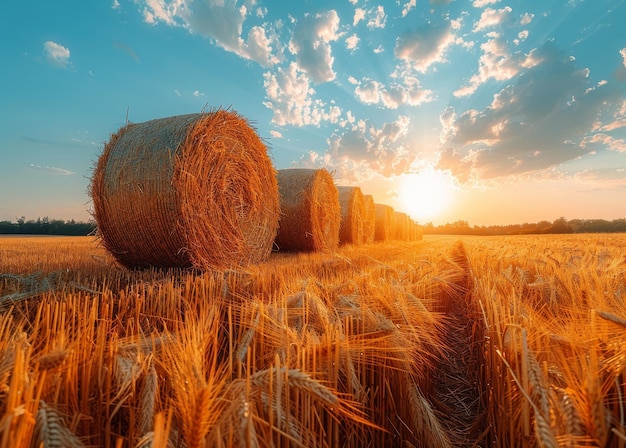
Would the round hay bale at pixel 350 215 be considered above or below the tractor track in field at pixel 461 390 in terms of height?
above

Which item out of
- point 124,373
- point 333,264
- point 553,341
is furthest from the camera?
point 333,264

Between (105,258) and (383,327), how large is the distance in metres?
5.70

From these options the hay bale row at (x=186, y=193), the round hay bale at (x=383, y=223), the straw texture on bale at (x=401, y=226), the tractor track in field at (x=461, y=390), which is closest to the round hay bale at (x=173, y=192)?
the hay bale row at (x=186, y=193)

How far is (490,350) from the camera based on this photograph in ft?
5.74

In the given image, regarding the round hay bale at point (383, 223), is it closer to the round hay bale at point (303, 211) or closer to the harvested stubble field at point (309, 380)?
the round hay bale at point (303, 211)

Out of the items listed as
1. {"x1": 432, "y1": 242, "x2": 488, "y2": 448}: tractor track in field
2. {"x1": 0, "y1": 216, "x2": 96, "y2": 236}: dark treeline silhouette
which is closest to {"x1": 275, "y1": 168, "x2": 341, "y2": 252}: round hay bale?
{"x1": 432, "y1": 242, "x2": 488, "y2": 448}: tractor track in field

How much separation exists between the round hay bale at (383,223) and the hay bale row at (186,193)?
9.16 meters

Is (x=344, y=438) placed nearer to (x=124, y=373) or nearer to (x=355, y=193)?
(x=124, y=373)

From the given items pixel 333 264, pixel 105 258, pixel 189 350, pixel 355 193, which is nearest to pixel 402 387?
pixel 189 350

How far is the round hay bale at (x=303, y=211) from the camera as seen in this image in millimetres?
7479

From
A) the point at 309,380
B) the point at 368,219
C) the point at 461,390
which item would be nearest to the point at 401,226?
the point at 368,219

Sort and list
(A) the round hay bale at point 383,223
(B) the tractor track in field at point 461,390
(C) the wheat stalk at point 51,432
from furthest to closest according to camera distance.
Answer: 1. (A) the round hay bale at point 383,223
2. (B) the tractor track in field at point 461,390
3. (C) the wheat stalk at point 51,432

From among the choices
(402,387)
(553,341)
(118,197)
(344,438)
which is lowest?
(344,438)

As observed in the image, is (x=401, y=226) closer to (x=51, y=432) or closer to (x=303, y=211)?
(x=303, y=211)
